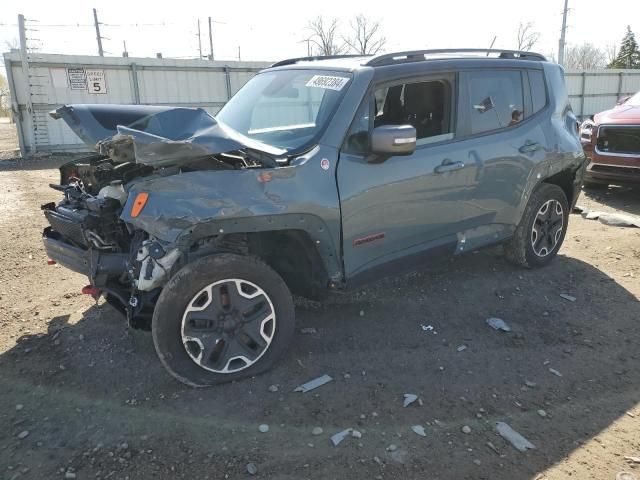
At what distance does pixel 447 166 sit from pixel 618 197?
20.1 ft

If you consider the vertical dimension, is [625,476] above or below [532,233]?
below

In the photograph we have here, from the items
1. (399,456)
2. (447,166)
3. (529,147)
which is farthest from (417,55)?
(399,456)

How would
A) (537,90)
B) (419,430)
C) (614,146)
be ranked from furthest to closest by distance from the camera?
(614,146) → (537,90) → (419,430)

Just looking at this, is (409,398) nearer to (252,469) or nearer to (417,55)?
(252,469)

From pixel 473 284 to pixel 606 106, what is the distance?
22.5 meters

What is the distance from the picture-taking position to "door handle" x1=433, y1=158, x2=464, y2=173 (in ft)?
12.7

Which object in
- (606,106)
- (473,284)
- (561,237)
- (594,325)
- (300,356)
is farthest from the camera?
(606,106)

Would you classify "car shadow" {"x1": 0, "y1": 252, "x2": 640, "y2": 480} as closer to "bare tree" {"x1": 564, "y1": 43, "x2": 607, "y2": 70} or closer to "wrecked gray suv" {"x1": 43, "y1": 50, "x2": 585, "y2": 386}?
"wrecked gray suv" {"x1": 43, "y1": 50, "x2": 585, "y2": 386}

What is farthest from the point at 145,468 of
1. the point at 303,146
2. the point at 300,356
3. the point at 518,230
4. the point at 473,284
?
the point at 518,230

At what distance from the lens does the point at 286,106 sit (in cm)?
407

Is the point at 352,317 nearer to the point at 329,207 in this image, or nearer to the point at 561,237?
the point at 329,207

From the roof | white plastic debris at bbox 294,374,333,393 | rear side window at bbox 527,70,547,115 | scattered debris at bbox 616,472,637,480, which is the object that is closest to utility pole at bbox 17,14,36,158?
the roof

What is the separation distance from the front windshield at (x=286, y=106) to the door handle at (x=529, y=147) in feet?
5.96

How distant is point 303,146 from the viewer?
3.41 meters
